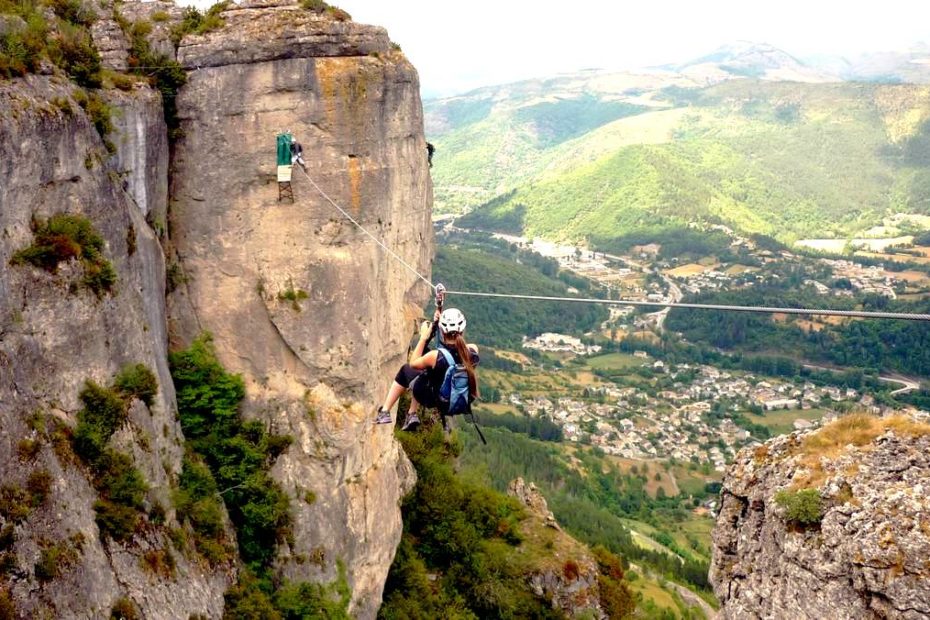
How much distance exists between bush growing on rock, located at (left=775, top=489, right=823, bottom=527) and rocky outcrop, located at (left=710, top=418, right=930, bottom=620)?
0.23ft

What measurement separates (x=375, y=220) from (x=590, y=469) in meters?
64.1

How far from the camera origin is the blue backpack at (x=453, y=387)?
1263 centimetres

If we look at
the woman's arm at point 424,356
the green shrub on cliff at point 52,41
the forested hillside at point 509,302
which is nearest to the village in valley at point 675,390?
the forested hillside at point 509,302

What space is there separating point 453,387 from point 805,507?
722cm

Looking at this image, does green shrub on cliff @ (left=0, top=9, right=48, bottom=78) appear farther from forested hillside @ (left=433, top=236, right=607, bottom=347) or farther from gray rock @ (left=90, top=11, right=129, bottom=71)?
forested hillside @ (left=433, top=236, right=607, bottom=347)

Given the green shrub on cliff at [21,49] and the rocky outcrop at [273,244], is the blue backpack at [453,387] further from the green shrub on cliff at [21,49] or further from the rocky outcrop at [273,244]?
the green shrub on cliff at [21,49]

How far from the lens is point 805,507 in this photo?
46.3 feet

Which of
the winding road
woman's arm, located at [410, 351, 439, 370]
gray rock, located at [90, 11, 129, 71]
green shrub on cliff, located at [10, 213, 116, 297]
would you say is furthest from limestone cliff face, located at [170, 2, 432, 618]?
the winding road

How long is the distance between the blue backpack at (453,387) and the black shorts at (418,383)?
257 mm

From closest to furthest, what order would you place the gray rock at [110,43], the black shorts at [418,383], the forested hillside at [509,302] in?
the black shorts at [418,383] → the gray rock at [110,43] → the forested hillside at [509,302]

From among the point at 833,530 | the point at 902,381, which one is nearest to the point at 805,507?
the point at 833,530

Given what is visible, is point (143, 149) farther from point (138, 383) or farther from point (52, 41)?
point (138, 383)

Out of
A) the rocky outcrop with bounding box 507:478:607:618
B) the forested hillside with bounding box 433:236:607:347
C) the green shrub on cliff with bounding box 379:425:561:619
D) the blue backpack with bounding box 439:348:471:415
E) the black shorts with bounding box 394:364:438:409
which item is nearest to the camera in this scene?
the blue backpack with bounding box 439:348:471:415

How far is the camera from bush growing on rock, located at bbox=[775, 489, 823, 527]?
46.1 ft
